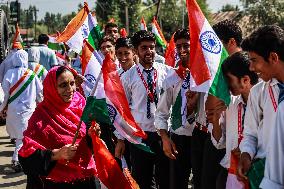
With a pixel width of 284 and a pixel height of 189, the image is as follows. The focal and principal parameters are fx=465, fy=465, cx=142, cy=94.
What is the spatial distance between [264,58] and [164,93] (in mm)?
1934

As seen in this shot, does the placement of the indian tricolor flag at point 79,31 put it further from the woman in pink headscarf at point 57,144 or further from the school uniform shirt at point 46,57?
the school uniform shirt at point 46,57

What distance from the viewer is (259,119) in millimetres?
2896

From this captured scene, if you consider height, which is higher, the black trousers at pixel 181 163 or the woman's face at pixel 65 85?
the woman's face at pixel 65 85

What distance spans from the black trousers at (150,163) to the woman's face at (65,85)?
1325 mm

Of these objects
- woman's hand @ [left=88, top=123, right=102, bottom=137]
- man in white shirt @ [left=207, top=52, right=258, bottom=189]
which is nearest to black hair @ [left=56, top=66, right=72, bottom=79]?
woman's hand @ [left=88, top=123, right=102, bottom=137]

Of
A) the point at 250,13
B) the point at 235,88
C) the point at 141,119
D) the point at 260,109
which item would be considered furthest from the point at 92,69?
the point at 250,13

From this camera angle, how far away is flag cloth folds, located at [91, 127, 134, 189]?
377cm

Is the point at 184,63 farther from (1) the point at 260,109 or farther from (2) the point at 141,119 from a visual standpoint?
(1) the point at 260,109

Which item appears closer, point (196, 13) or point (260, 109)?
point (260, 109)

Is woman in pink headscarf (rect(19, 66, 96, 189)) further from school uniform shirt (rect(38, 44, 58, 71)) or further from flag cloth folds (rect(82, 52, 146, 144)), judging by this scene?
school uniform shirt (rect(38, 44, 58, 71))

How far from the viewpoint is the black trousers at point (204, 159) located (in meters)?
3.98

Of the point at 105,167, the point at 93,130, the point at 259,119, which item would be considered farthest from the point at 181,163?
the point at 259,119

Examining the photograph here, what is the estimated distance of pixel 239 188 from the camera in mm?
3301

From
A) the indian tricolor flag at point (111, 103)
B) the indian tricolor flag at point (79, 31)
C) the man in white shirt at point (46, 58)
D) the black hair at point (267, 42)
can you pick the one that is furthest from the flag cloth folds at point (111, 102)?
the man in white shirt at point (46, 58)
